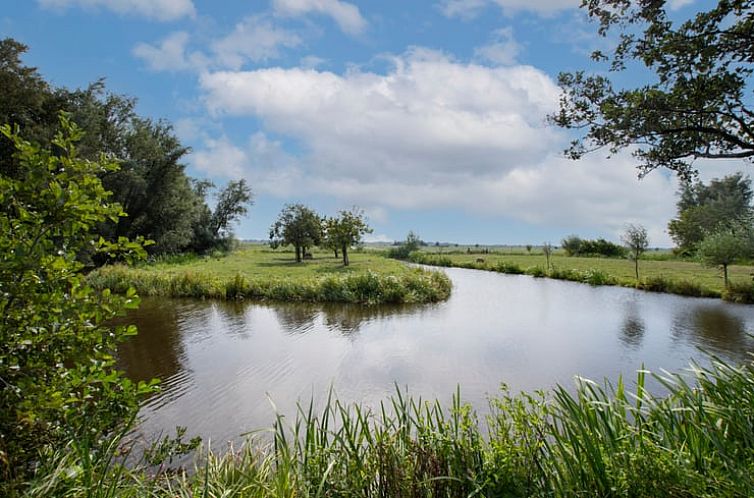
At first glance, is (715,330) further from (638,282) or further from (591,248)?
(591,248)

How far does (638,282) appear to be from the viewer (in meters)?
21.7

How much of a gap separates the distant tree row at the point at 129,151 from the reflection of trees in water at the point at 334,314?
1428 centimetres

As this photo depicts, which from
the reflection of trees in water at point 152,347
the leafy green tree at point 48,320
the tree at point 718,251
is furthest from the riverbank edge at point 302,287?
the leafy green tree at point 48,320

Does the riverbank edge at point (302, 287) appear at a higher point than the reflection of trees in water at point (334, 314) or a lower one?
higher

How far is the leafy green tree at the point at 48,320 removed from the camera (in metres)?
1.99

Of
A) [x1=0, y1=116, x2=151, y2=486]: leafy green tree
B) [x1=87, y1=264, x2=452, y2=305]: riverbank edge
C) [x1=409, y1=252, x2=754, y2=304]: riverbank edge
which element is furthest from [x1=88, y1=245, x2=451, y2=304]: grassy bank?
[x1=0, y1=116, x2=151, y2=486]: leafy green tree

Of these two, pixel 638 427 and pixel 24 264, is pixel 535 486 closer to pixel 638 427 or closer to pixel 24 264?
pixel 638 427

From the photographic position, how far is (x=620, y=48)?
15.5 ft

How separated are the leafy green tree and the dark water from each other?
2180 millimetres

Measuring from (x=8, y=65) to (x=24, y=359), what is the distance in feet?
86.5

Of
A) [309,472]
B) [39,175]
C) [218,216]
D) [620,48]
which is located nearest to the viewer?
[39,175]

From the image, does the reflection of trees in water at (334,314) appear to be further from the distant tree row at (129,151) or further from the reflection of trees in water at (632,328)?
the distant tree row at (129,151)

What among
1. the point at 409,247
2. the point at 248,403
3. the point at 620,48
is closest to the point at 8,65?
the point at 248,403

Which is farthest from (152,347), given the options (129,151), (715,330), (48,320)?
(129,151)
